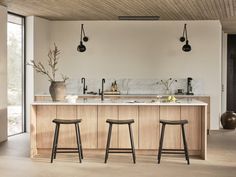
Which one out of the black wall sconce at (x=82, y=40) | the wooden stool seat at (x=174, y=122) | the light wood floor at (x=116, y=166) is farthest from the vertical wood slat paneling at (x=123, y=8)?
the light wood floor at (x=116, y=166)

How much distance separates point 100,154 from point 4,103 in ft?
8.17

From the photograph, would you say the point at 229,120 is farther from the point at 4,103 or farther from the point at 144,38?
the point at 4,103

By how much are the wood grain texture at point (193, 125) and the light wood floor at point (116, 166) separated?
29 centimetres

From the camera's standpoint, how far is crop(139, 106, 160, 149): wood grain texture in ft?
22.9

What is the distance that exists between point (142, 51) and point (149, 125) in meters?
3.61

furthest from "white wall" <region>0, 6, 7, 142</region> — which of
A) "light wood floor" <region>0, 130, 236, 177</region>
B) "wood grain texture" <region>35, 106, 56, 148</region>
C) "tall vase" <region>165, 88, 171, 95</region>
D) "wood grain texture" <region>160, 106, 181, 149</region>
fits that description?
"tall vase" <region>165, 88, 171, 95</region>

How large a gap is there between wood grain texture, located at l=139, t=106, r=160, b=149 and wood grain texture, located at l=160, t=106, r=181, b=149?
0.13 meters

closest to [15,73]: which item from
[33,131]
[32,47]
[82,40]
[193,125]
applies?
[32,47]

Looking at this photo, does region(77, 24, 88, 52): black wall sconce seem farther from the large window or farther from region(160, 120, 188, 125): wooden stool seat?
region(160, 120, 188, 125): wooden stool seat

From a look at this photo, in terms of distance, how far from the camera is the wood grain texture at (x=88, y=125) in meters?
7.05

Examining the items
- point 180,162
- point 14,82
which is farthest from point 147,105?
point 14,82

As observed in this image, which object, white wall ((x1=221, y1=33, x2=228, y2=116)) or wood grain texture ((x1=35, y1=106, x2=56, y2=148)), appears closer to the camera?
wood grain texture ((x1=35, y1=106, x2=56, y2=148))

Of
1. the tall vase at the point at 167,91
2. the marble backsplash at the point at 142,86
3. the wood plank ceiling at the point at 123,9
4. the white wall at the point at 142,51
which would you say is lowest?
the tall vase at the point at 167,91

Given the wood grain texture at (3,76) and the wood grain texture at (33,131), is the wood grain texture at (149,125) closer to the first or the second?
the wood grain texture at (33,131)
